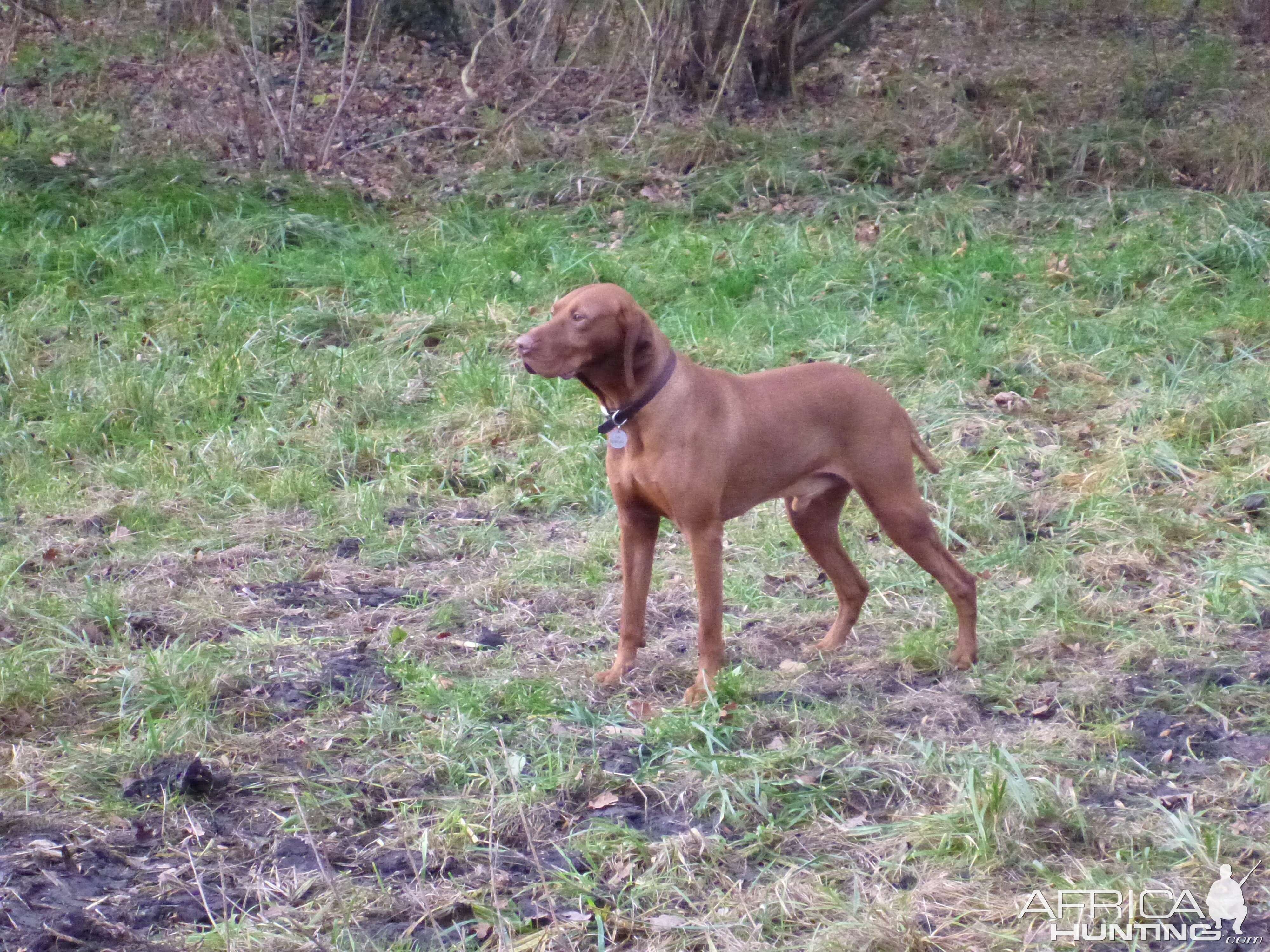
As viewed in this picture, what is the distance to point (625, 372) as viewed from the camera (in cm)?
390

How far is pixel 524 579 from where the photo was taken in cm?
529

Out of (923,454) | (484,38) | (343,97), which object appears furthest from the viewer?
(343,97)

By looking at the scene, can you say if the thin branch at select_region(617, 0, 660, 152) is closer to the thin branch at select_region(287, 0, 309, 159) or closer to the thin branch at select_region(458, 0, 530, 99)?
the thin branch at select_region(458, 0, 530, 99)

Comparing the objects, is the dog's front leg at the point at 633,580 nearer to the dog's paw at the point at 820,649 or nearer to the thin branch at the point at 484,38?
the dog's paw at the point at 820,649

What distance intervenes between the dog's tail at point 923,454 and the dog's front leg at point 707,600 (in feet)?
2.42

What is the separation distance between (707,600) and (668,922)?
1318mm

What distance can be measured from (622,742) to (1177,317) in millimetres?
4976

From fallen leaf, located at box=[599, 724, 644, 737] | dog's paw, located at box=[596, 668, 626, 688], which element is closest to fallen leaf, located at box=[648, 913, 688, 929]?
fallen leaf, located at box=[599, 724, 644, 737]

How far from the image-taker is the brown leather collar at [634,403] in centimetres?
397

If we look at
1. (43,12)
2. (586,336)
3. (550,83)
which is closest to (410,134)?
(550,83)

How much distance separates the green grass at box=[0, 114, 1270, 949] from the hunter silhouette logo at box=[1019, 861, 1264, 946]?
0.06 metres

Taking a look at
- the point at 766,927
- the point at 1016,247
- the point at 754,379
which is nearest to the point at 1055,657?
the point at 754,379

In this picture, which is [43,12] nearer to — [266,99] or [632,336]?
[266,99]

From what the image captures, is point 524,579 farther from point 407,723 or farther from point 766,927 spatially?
point 766,927
